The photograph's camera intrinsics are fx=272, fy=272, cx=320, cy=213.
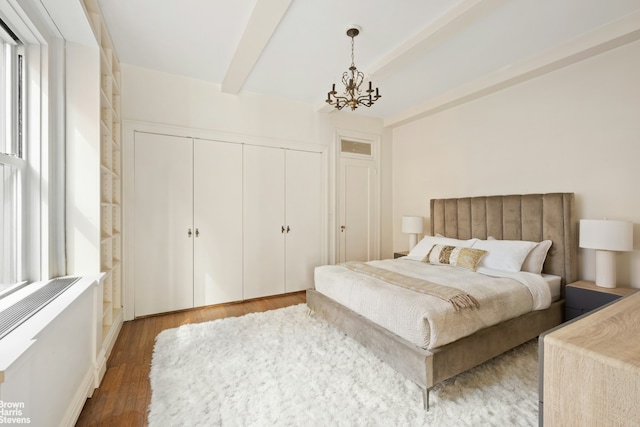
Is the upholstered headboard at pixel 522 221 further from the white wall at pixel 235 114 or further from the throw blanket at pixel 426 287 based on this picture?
the throw blanket at pixel 426 287

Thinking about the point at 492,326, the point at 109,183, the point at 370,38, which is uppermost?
the point at 370,38

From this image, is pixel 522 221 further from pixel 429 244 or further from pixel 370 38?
pixel 370 38

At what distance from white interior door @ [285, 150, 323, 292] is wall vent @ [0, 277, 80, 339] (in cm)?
248

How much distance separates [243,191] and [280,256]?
105cm

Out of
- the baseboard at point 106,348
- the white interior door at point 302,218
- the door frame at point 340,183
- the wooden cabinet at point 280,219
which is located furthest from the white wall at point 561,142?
the baseboard at point 106,348

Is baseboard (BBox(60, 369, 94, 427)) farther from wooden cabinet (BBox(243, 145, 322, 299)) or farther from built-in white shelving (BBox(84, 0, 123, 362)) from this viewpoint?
wooden cabinet (BBox(243, 145, 322, 299))

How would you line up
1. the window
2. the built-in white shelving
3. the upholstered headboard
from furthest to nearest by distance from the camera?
the upholstered headboard, the built-in white shelving, the window

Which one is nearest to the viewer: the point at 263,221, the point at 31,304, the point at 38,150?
the point at 31,304

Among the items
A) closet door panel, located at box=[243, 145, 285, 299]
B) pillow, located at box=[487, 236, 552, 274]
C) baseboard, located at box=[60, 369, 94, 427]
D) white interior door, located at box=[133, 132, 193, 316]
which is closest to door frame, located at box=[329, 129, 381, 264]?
closet door panel, located at box=[243, 145, 285, 299]

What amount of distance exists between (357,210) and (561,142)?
2.63 meters

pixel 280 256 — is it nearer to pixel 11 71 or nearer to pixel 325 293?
pixel 325 293

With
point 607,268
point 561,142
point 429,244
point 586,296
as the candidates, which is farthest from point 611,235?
point 429,244

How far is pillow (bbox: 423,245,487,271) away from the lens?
2836mm

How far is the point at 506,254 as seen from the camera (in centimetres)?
279
